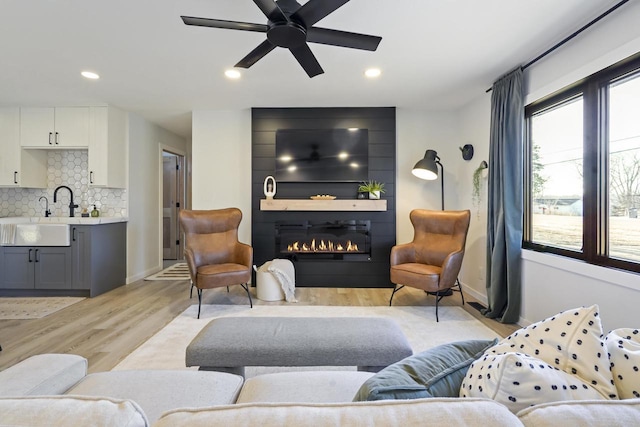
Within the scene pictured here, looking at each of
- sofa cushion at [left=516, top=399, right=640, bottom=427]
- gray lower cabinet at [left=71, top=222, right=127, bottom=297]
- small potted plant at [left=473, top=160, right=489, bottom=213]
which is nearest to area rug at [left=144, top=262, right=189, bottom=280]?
gray lower cabinet at [left=71, top=222, right=127, bottom=297]

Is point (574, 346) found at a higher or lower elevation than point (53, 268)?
higher

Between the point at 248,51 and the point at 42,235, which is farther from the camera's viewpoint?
the point at 42,235

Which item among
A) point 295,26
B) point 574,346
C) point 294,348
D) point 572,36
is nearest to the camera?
point 574,346

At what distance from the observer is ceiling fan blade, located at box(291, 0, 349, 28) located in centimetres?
158

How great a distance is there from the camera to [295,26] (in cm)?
175

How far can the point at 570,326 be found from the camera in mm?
736

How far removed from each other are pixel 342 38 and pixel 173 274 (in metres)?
4.22

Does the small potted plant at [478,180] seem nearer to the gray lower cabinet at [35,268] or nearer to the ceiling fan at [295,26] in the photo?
the ceiling fan at [295,26]

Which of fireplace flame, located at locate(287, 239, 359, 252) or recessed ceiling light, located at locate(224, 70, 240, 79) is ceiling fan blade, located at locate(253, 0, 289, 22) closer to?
recessed ceiling light, located at locate(224, 70, 240, 79)

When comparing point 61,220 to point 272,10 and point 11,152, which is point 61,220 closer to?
point 11,152

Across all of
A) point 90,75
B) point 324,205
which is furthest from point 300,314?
point 90,75

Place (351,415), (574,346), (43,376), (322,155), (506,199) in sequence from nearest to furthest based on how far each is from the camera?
(351,415)
(574,346)
(43,376)
(506,199)
(322,155)

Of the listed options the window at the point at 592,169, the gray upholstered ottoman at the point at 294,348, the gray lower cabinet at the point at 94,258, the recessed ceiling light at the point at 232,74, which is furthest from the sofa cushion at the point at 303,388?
the gray lower cabinet at the point at 94,258

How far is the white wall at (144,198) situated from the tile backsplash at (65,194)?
235 millimetres
